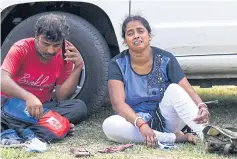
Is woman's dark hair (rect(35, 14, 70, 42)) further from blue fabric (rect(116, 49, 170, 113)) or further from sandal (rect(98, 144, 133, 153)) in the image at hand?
sandal (rect(98, 144, 133, 153))

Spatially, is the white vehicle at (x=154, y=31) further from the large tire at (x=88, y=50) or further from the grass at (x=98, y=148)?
the grass at (x=98, y=148)

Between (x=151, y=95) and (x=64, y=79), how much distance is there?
626 mm

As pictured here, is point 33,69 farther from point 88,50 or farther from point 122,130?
point 122,130

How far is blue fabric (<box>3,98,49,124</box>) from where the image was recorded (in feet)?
11.0

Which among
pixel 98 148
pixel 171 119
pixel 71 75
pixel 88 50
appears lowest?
pixel 98 148

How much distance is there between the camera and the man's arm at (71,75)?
357cm

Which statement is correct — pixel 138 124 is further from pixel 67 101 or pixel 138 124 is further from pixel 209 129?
pixel 67 101

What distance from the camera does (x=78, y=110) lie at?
3725 mm

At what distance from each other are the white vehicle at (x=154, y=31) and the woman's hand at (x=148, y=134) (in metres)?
0.93

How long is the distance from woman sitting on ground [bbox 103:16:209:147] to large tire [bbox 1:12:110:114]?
0.51m

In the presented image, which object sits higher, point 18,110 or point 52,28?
point 52,28

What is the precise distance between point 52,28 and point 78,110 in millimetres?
647

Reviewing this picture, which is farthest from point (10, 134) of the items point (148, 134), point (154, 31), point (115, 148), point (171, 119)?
point (154, 31)

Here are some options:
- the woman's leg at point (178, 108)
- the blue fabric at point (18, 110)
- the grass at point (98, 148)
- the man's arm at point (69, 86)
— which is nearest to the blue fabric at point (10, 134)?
the blue fabric at point (18, 110)
